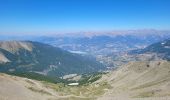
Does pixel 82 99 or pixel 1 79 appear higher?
pixel 1 79

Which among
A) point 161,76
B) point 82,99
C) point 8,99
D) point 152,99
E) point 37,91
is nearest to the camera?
point 8,99

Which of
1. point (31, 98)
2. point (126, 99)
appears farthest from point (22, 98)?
point (126, 99)

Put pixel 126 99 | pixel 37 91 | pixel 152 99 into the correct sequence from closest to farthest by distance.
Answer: pixel 152 99 < pixel 126 99 < pixel 37 91

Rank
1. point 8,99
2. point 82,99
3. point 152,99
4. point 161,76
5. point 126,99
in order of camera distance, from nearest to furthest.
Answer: point 8,99 → point 152,99 → point 126,99 → point 82,99 → point 161,76

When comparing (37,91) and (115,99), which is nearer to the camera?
(115,99)

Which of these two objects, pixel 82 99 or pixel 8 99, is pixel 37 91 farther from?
pixel 8 99

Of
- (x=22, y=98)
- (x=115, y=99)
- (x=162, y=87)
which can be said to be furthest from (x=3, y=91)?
(x=162, y=87)

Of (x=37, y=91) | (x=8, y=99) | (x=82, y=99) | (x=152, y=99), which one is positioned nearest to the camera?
(x=8, y=99)

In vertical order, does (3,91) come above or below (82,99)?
above

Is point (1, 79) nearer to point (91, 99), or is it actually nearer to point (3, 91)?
point (3, 91)
